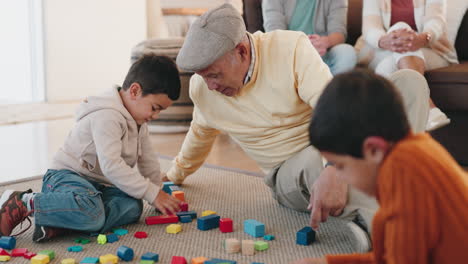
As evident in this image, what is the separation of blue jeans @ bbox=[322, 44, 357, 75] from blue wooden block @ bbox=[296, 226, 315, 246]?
1076mm

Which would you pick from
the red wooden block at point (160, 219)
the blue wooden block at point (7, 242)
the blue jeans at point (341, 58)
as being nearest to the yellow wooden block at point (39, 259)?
the blue wooden block at point (7, 242)

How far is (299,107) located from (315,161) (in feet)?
0.51

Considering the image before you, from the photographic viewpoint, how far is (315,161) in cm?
142

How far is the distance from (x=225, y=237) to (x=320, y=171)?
0.30m

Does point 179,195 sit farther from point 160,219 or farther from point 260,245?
point 260,245

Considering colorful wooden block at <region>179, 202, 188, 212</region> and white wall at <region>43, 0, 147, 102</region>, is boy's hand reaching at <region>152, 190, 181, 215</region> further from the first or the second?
white wall at <region>43, 0, 147, 102</region>

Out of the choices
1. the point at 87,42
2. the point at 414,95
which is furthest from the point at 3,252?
the point at 87,42

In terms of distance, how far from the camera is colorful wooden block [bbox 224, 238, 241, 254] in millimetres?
1275

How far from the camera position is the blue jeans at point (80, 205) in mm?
1371

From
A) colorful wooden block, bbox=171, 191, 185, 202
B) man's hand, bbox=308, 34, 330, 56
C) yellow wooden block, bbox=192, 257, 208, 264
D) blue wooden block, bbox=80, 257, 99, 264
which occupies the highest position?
man's hand, bbox=308, 34, 330, 56

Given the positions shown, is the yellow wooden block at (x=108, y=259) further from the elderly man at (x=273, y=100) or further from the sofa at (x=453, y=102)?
the sofa at (x=453, y=102)

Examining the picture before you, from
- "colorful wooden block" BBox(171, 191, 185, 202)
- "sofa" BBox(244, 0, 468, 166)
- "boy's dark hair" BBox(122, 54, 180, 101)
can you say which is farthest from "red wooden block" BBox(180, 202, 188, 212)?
"sofa" BBox(244, 0, 468, 166)

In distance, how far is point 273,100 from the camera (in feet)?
4.80

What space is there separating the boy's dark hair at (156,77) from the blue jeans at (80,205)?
31 centimetres
